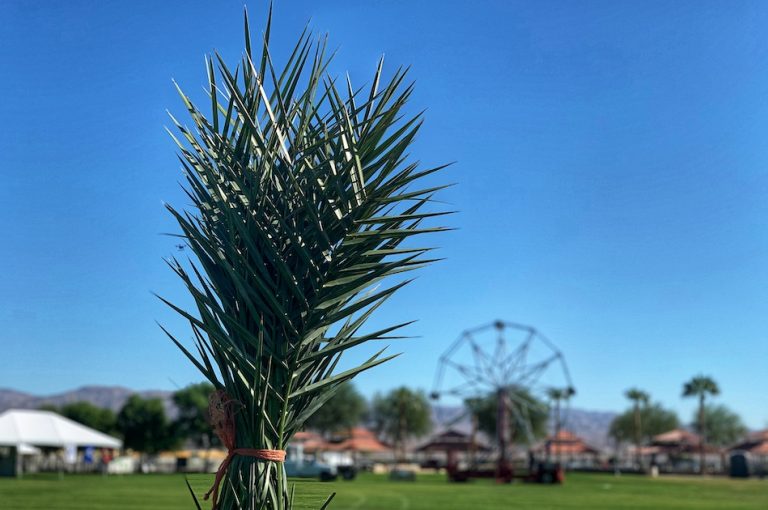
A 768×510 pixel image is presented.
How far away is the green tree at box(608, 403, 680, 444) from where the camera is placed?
149 metres

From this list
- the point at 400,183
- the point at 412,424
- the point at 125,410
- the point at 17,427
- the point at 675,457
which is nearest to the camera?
the point at 400,183

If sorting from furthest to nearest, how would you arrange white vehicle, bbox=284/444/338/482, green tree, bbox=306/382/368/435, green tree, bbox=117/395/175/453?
green tree, bbox=306/382/368/435
green tree, bbox=117/395/175/453
white vehicle, bbox=284/444/338/482

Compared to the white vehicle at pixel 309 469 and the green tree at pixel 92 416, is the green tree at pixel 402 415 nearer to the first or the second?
the green tree at pixel 92 416

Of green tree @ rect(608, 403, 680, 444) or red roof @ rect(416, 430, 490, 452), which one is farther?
green tree @ rect(608, 403, 680, 444)

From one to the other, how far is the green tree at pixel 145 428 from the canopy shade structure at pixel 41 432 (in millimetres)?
33851

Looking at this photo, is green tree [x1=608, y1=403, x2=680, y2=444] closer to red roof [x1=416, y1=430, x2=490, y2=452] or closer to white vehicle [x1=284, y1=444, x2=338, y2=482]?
red roof [x1=416, y1=430, x2=490, y2=452]

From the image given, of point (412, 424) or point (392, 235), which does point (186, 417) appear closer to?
point (412, 424)

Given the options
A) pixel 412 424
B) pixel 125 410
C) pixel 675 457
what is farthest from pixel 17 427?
pixel 412 424

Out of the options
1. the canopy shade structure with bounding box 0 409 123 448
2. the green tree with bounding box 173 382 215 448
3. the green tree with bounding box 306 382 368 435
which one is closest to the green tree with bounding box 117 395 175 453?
the green tree with bounding box 173 382 215 448

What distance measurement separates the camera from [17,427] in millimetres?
48875

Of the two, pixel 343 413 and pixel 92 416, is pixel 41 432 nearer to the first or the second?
pixel 92 416

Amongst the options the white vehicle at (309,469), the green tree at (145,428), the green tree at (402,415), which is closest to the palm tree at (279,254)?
the white vehicle at (309,469)

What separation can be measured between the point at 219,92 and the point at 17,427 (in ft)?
167

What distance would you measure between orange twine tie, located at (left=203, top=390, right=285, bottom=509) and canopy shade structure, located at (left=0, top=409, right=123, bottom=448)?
49.0m
